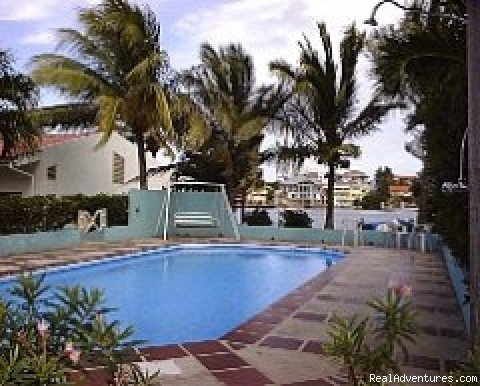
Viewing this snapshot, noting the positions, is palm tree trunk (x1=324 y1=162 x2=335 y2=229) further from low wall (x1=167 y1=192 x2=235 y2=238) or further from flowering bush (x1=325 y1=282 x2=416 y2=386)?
flowering bush (x1=325 y1=282 x2=416 y2=386)

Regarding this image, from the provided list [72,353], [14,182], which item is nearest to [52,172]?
[14,182]

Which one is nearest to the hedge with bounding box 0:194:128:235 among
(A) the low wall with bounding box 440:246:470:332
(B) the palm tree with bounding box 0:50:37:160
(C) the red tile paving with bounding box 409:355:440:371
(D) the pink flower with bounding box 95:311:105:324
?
(B) the palm tree with bounding box 0:50:37:160

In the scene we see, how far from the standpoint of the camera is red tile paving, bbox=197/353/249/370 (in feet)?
15.7

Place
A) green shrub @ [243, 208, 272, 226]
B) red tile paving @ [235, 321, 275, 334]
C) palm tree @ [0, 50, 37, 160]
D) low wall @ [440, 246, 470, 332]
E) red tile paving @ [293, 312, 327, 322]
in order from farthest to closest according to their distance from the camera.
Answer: green shrub @ [243, 208, 272, 226], palm tree @ [0, 50, 37, 160], red tile paving @ [293, 312, 327, 322], red tile paving @ [235, 321, 275, 334], low wall @ [440, 246, 470, 332]

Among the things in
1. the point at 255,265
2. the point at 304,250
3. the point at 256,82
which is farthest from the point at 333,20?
the point at 255,265

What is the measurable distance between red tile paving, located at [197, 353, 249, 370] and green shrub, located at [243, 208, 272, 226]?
15433 millimetres

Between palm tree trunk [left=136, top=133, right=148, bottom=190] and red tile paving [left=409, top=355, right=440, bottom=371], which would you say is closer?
red tile paving [left=409, top=355, right=440, bottom=371]

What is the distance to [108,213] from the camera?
1814 cm

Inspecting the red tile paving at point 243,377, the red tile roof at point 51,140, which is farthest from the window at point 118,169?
the red tile paving at point 243,377

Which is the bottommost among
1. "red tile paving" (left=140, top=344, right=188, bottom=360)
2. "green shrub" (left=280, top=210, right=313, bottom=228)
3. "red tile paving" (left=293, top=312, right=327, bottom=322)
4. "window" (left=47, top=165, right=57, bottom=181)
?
"red tile paving" (left=140, top=344, right=188, bottom=360)

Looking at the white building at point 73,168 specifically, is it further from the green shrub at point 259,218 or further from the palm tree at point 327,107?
the palm tree at point 327,107

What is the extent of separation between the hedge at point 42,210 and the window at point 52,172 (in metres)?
1.96

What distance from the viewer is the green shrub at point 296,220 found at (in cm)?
1938

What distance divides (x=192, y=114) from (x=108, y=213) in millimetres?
4421
